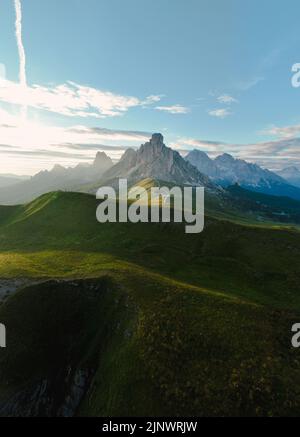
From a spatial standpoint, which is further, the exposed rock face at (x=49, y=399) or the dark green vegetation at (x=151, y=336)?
the exposed rock face at (x=49, y=399)

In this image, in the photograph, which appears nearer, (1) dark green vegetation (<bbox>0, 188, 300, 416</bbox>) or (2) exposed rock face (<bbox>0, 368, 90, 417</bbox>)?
(1) dark green vegetation (<bbox>0, 188, 300, 416</bbox>)

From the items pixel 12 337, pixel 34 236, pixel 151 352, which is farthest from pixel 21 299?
pixel 34 236

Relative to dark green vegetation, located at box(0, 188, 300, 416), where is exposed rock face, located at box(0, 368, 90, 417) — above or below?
below

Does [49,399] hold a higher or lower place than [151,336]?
lower

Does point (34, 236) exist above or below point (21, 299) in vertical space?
above

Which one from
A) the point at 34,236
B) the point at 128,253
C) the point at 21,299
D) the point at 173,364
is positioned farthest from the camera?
the point at 34,236

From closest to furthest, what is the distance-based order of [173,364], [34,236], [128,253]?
[173,364], [128,253], [34,236]

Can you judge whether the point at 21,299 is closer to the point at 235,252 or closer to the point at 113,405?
the point at 113,405

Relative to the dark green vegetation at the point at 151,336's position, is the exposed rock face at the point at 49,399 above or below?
below
